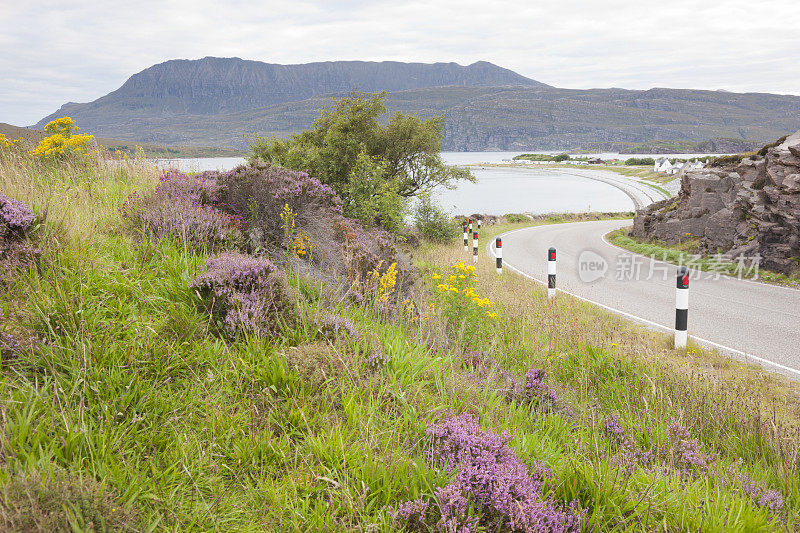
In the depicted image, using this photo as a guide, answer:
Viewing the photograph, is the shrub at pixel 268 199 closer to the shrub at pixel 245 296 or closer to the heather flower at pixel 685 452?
the shrub at pixel 245 296

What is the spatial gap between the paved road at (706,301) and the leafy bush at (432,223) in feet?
18.9

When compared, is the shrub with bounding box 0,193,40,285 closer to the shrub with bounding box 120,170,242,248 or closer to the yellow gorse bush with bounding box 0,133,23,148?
the shrub with bounding box 120,170,242,248

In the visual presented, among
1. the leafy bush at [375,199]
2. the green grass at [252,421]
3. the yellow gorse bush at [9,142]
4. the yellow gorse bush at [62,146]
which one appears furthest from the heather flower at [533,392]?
the leafy bush at [375,199]

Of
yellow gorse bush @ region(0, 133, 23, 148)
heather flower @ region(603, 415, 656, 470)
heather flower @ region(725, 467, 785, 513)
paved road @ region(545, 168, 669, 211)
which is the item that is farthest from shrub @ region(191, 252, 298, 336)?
paved road @ region(545, 168, 669, 211)

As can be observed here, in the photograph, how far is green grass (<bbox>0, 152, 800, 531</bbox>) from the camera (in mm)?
2172

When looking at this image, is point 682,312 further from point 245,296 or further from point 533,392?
point 245,296

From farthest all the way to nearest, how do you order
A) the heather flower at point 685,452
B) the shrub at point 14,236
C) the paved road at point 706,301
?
1. the paved road at point 706,301
2. the shrub at point 14,236
3. the heather flower at point 685,452

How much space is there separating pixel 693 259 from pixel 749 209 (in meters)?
2.23

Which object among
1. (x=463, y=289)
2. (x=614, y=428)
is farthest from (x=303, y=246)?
(x=614, y=428)

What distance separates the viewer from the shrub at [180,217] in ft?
17.3

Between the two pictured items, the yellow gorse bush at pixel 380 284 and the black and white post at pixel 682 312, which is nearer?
the yellow gorse bush at pixel 380 284

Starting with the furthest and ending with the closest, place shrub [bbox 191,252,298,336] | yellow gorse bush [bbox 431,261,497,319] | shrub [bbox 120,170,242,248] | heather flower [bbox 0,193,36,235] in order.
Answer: yellow gorse bush [bbox 431,261,497,319], shrub [bbox 120,170,242,248], heather flower [bbox 0,193,36,235], shrub [bbox 191,252,298,336]

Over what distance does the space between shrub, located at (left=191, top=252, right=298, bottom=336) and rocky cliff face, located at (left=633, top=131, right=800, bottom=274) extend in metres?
14.7

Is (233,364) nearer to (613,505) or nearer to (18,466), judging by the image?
(18,466)
